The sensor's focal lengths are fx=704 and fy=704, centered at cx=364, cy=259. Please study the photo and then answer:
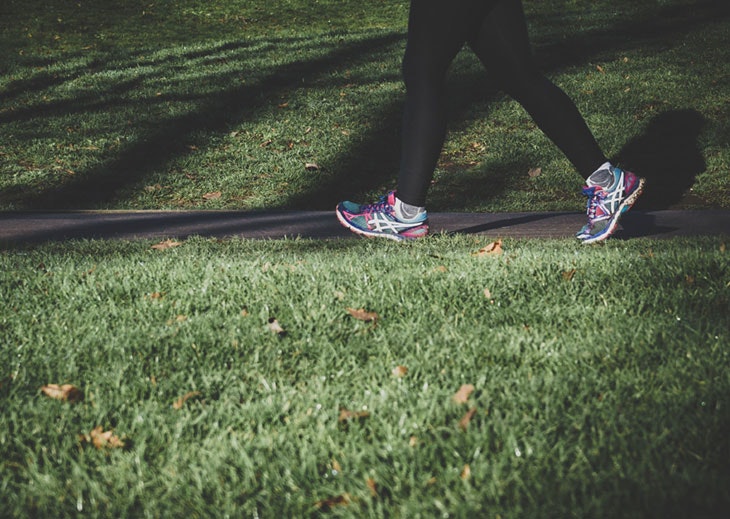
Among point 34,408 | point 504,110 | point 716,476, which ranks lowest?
point 504,110

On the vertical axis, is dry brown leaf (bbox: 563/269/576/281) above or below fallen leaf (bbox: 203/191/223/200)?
above

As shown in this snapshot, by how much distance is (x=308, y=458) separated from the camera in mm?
1561

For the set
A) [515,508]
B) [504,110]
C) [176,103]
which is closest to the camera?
[515,508]

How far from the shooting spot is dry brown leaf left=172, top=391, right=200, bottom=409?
183cm

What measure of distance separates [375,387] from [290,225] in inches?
113

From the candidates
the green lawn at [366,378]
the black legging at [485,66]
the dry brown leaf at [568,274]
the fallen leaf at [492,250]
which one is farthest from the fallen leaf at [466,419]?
the black legging at [485,66]

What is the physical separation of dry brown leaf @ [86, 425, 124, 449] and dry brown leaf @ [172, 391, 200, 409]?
176mm

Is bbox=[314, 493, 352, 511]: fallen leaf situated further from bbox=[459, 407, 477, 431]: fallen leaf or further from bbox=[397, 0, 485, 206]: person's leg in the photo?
bbox=[397, 0, 485, 206]: person's leg

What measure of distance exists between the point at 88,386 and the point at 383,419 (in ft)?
2.73

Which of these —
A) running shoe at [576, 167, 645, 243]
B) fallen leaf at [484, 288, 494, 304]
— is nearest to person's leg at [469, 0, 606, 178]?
running shoe at [576, 167, 645, 243]

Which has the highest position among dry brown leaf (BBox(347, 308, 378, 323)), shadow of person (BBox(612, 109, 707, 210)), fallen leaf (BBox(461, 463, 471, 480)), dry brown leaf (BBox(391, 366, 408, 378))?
fallen leaf (BBox(461, 463, 471, 480))

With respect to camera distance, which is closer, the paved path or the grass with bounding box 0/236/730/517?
the grass with bounding box 0/236/730/517

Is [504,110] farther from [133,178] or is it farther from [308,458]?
[308,458]

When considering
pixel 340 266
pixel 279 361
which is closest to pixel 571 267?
pixel 340 266
